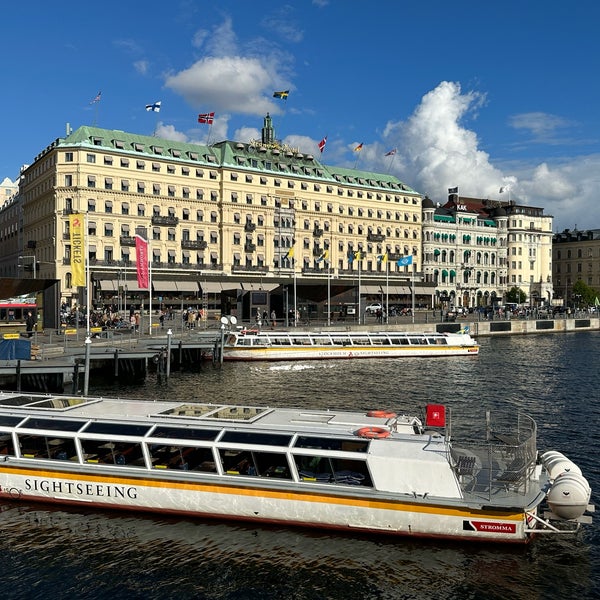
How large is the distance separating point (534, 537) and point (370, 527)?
219 inches

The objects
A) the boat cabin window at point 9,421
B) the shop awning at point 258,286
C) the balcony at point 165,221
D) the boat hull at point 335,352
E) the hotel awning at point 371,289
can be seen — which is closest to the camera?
the boat cabin window at point 9,421

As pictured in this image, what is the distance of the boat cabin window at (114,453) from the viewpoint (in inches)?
874

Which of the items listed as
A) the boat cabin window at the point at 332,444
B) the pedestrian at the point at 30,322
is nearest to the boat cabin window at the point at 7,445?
the boat cabin window at the point at 332,444

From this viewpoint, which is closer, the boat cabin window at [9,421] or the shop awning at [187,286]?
the boat cabin window at [9,421]

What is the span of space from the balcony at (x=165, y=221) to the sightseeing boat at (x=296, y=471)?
84029mm

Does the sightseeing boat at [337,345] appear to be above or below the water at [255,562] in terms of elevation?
above

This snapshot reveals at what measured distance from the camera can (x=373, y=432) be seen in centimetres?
2109

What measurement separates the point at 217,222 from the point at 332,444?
96994mm

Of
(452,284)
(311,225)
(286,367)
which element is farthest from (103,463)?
(452,284)

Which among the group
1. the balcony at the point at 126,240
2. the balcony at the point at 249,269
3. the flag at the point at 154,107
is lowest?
Answer: the balcony at the point at 249,269

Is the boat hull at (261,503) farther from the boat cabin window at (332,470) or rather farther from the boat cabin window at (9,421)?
the boat cabin window at (9,421)

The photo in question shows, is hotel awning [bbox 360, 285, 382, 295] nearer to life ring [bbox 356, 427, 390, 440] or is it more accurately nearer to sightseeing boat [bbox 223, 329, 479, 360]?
sightseeing boat [bbox 223, 329, 479, 360]

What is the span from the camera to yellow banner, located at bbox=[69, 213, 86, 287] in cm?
4412

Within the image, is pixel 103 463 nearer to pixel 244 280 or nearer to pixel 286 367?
pixel 286 367
